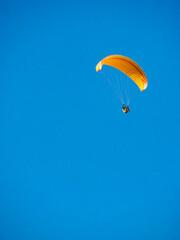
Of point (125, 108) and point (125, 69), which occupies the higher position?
point (125, 69)

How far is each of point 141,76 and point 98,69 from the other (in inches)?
160

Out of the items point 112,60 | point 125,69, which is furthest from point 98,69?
point 125,69

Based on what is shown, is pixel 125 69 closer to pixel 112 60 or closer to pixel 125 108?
pixel 112 60

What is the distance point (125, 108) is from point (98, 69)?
174 inches

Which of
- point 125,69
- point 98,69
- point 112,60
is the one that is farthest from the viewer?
point 125,69

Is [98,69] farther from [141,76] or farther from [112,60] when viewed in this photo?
[141,76]

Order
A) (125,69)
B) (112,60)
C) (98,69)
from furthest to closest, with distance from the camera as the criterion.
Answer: (125,69), (112,60), (98,69)

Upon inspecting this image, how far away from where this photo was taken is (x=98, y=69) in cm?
1361

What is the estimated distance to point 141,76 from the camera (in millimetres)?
16141

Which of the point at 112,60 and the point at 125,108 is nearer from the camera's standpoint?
the point at 112,60

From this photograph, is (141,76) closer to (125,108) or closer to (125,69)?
(125,69)

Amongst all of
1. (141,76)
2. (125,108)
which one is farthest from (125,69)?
(125,108)

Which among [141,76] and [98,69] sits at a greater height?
[141,76]

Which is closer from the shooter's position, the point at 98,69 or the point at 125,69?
the point at 98,69
